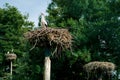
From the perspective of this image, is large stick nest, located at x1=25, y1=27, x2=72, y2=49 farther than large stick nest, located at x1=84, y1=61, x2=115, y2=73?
No

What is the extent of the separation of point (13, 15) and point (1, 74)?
230 inches

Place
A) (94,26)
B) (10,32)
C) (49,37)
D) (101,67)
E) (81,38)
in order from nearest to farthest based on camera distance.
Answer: (49,37) → (101,67) → (81,38) → (94,26) → (10,32)

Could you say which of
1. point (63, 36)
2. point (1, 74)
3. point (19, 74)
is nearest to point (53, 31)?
point (63, 36)

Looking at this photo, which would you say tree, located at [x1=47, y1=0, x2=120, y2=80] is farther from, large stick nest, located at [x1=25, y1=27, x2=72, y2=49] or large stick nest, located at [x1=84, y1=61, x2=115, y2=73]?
large stick nest, located at [x1=25, y1=27, x2=72, y2=49]

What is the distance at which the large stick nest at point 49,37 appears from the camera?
1490 cm

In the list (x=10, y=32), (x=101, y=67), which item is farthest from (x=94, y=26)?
(x=10, y=32)

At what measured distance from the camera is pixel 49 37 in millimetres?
14891

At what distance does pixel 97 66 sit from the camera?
21.5 meters

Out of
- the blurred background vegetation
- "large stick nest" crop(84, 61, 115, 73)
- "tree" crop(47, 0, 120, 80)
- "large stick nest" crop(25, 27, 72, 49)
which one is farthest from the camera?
"tree" crop(47, 0, 120, 80)

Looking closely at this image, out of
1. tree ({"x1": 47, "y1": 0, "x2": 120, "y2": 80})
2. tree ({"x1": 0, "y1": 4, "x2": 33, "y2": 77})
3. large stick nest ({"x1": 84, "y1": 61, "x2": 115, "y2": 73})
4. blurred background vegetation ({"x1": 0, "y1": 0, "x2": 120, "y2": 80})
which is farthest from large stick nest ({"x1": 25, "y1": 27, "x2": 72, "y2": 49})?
tree ({"x1": 0, "y1": 4, "x2": 33, "y2": 77})

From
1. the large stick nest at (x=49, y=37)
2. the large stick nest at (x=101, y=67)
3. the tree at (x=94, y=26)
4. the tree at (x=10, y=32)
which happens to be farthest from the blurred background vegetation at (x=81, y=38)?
the large stick nest at (x=49, y=37)

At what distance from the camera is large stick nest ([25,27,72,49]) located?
Answer: 1490cm

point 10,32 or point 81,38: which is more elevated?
point 10,32

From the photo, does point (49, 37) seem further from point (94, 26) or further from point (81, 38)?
point (94, 26)
